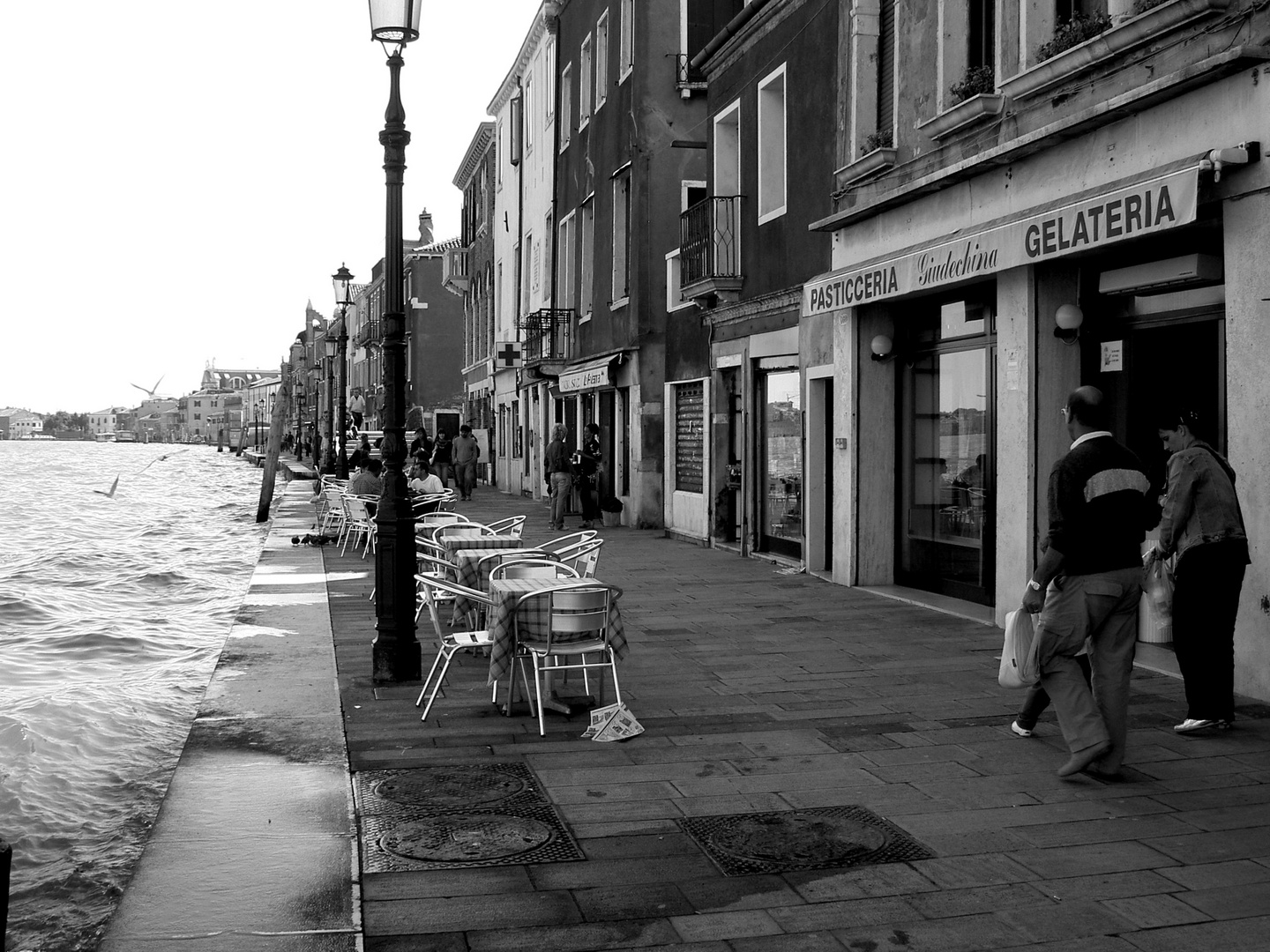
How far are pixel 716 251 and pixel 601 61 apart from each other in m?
8.81

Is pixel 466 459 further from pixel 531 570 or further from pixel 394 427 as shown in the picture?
pixel 531 570

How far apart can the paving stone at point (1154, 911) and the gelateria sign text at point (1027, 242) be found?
15.3 ft

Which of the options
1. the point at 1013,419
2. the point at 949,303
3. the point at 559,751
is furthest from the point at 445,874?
the point at 949,303

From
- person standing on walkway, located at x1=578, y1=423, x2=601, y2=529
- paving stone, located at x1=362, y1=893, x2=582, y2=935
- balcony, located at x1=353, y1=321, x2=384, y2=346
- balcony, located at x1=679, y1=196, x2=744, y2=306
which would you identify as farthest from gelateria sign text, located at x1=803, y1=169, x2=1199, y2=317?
balcony, located at x1=353, y1=321, x2=384, y2=346

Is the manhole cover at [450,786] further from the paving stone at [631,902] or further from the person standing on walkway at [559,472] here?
the person standing on walkway at [559,472]

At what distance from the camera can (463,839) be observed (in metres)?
5.21

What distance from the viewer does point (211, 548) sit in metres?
23.5

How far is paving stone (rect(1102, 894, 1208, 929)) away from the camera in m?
4.31

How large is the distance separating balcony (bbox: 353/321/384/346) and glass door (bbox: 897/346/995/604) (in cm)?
6238

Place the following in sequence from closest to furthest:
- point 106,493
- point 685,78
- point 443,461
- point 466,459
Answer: point 685,78, point 466,459, point 443,461, point 106,493

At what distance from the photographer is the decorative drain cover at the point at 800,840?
496 centimetres

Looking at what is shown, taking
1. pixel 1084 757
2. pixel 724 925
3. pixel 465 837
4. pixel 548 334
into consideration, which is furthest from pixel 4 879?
pixel 548 334

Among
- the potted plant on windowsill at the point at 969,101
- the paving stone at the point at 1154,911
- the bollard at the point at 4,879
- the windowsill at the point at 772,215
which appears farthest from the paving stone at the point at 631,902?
the windowsill at the point at 772,215

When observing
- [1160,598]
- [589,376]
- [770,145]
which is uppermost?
[770,145]
